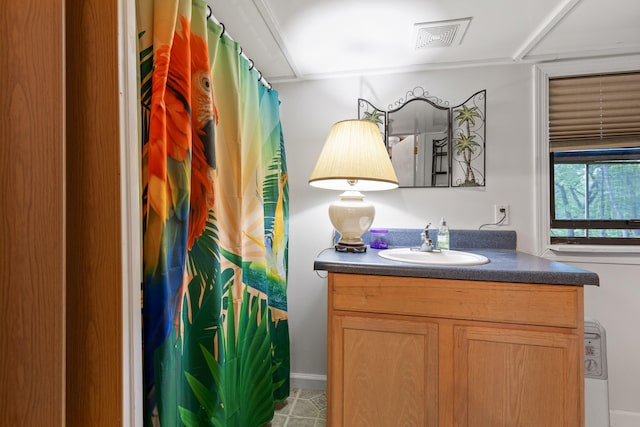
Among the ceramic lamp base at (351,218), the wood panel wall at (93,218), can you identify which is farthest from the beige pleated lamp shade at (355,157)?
the wood panel wall at (93,218)

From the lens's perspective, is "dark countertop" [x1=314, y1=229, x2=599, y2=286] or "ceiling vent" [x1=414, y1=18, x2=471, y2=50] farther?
"ceiling vent" [x1=414, y1=18, x2=471, y2=50]

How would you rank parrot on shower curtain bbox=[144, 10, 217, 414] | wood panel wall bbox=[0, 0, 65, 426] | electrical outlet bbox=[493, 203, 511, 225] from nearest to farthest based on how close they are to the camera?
1. wood panel wall bbox=[0, 0, 65, 426]
2. parrot on shower curtain bbox=[144, 10, 217, 414]
3. electrical outlet bbox=[493, 203, 511, 225]

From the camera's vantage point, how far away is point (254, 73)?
1383 millimetres

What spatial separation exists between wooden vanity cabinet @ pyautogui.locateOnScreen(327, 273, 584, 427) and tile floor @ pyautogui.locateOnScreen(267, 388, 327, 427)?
1.53 feet

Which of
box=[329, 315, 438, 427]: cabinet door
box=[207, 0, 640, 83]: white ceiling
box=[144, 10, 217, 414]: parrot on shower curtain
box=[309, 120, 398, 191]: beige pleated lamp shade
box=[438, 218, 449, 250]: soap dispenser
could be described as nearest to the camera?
box=[144, 10, 217, 414]: parrot on shower curtain

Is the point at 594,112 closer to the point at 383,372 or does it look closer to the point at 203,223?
the point at 383,372

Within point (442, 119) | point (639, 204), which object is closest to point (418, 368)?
point (442, 119)

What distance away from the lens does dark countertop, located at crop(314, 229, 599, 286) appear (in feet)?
3.28

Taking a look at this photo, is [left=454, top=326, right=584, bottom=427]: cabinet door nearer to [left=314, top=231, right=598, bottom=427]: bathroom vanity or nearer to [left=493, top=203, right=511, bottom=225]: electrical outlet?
[left=314, top=231, right=598, bottom=427]: bathroom vanity

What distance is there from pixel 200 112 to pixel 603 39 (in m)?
2.02

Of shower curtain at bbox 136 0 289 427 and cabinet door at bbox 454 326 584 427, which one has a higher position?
shower curtain at bbox 136 0 289 427

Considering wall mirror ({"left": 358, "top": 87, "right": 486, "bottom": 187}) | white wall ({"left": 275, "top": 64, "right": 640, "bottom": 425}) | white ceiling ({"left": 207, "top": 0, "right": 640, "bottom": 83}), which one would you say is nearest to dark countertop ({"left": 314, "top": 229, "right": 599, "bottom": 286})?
white wall ({"left": 275, "top": 64, "right": 640, "bottom": 425})

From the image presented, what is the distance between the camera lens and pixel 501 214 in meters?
1.66

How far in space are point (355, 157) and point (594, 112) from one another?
142 centimetres
